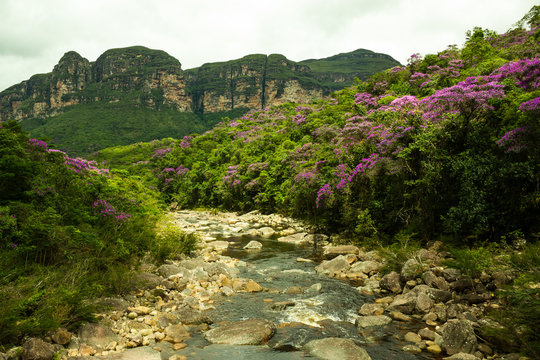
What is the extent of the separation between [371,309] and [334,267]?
395cm

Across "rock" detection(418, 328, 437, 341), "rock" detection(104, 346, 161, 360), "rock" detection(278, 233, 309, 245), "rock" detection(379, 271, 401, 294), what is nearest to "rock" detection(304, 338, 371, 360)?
"rock" detection(418, 328, 437, 341)

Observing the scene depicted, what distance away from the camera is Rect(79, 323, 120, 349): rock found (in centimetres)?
644

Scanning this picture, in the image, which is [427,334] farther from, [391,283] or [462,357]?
[391,283]

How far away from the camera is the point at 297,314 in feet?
28.6

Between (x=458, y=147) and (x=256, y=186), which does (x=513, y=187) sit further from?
(x=256, y=186)

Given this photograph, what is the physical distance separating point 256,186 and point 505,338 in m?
26.6

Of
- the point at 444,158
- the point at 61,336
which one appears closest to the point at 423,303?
the point at 444,158

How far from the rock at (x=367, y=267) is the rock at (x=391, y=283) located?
1.45 m

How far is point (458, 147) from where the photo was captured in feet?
→ 39.4

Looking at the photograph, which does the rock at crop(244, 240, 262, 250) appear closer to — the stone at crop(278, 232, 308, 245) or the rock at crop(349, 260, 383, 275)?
the stone at crop(278, 232, 308, 245)

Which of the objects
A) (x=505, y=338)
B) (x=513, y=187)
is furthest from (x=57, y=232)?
(x=513, y=187)

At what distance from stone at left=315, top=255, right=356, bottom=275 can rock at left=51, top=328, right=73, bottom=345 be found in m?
9.02

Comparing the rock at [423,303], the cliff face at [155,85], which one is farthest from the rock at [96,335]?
the cliff face at [155,85]

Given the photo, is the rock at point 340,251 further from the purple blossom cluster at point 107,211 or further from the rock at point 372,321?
the purple blossom cluster at point 107,211
